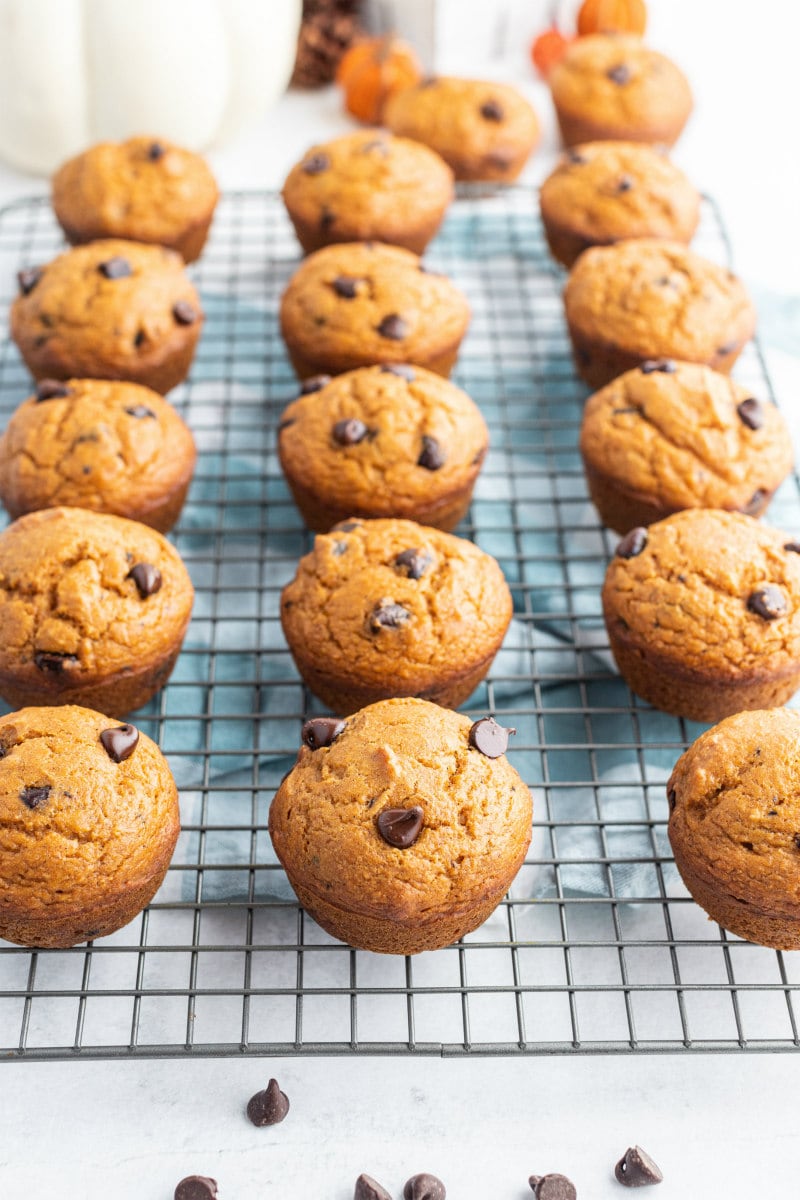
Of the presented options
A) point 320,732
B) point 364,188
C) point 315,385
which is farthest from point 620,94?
point 320,732

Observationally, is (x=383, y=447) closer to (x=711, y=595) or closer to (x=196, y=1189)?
(x=711, y=595)

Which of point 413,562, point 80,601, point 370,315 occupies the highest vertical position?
point 370,315

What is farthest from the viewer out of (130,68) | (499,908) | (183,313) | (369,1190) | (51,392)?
(130,68)

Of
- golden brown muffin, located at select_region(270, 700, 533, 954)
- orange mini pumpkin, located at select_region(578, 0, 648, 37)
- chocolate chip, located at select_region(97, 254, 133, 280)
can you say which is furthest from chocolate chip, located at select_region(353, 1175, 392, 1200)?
orange mini pumpkin, located at select_region(578, 0, 648, 37)

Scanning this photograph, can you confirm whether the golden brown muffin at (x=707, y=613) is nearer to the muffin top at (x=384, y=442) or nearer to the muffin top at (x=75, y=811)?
the muffin top at (x=384, y=442)

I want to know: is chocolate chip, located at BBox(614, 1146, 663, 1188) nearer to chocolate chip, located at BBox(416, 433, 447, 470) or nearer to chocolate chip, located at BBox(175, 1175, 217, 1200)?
chocolate chip, located at BBox(175, 1175, 217, 1200)
